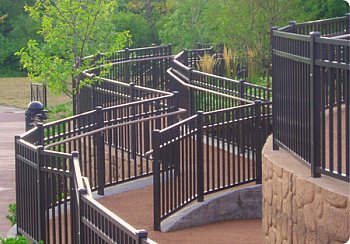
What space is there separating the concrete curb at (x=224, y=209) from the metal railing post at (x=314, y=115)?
3479 millimetres

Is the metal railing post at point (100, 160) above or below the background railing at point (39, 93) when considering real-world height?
above

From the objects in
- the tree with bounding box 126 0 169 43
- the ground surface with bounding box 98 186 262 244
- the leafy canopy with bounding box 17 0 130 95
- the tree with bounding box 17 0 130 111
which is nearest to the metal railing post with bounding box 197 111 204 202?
the ground surface with bounding box 98 186 262 244

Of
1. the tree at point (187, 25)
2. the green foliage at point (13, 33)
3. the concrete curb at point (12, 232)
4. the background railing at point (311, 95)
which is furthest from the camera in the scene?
the green foliage at point (13, 33)

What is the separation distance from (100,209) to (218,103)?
806 cm

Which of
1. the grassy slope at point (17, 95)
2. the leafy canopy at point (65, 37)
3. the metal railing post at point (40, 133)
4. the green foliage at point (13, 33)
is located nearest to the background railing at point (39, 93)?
the grassy slope at point (17, 95)

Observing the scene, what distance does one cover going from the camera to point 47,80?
18812 mm

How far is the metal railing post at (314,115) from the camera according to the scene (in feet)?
24.3

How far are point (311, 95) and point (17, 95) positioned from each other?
102ft

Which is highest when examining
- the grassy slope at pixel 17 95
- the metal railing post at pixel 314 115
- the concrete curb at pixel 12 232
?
the metal railing post at pixel 314 115

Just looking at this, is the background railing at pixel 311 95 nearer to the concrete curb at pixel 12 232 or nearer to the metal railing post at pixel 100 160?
the metal railing post at pixel 100 160

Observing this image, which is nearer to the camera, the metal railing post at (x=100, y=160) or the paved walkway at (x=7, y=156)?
the metal railing post at (x=100, y=160)

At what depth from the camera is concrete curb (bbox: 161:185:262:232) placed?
10875 mm

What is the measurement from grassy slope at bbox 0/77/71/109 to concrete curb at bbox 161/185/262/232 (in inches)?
732

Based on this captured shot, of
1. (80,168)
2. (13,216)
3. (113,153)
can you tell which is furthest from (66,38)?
(80,168)
